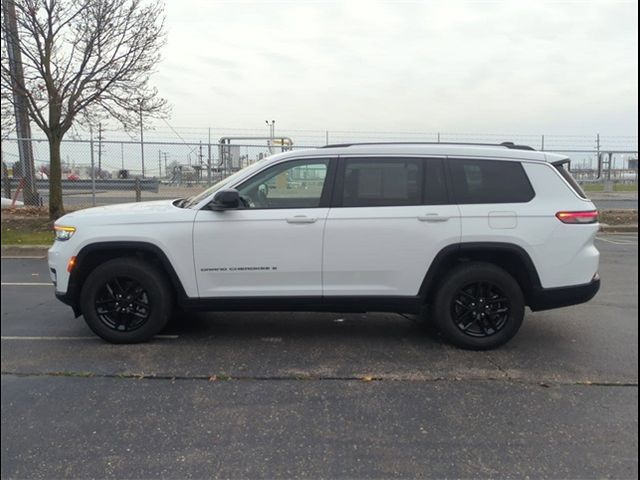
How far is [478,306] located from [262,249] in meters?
1.93

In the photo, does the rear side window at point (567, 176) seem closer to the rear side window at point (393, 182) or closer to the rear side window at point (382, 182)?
the rear side window at point (393, 182)

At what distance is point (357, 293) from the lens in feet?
14.5

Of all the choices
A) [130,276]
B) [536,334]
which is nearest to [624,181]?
[536,334]

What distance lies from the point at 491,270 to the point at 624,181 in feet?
59.5

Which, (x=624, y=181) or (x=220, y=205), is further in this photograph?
(x=624, y=181)

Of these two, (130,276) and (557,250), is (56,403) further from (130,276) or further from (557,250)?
(557,250)

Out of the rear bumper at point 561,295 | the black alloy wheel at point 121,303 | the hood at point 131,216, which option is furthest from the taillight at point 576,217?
the black alloy wheel at point 121,303

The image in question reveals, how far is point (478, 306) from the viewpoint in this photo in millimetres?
4449

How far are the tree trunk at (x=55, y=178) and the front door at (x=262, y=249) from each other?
9.28m

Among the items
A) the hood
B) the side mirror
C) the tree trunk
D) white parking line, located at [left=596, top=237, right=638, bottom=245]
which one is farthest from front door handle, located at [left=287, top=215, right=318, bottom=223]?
the tree trunk

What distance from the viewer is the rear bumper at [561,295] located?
14.4 feet

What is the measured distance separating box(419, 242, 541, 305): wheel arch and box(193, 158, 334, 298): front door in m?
0.97

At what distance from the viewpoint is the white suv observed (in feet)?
14.3

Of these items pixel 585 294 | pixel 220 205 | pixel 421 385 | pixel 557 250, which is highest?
pixel 220 205
